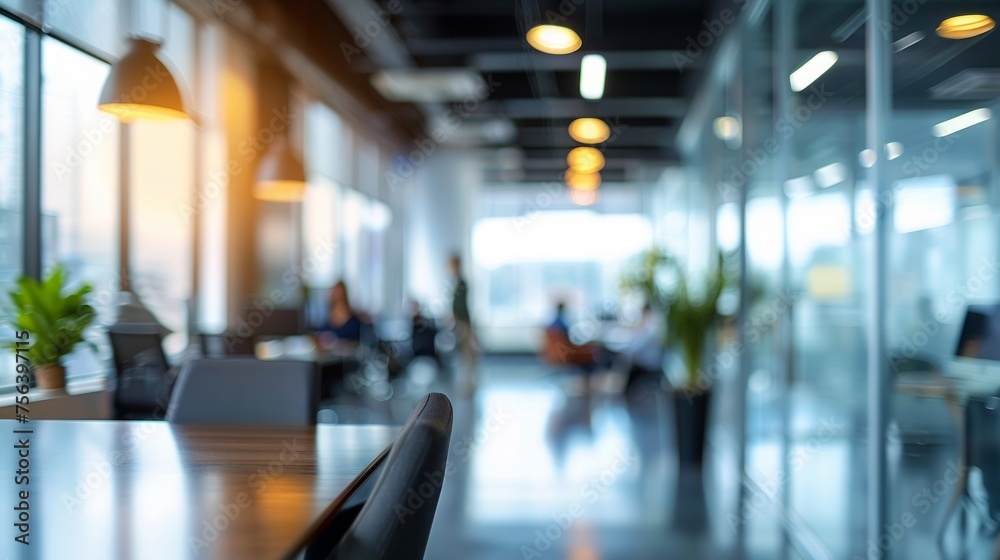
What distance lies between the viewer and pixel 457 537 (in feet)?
11.6

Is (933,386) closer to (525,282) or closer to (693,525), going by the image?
(693,525)

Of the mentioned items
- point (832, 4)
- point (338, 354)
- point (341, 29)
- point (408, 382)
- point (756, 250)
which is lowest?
point (408, 382)

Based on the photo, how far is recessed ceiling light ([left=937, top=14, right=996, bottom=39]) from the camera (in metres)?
2.08

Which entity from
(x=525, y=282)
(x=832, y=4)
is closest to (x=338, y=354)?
(x=832, y=4)

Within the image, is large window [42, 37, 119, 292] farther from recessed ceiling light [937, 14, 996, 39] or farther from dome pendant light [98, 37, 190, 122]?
recessed ceiling light [937, 14, 996, 39]

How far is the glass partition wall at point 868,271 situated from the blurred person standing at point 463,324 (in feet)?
13.8

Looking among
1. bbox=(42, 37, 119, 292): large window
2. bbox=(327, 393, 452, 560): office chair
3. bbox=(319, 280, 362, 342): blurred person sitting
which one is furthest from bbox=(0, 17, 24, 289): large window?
bbox=(319, 280, 362, 342): blurred person sitting

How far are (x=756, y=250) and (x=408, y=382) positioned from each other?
593cm

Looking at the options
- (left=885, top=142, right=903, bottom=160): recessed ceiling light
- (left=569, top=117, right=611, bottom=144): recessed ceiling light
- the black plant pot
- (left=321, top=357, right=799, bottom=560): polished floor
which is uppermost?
(left=569, top=117, right=611, bottom=144): recessed ceiling light
